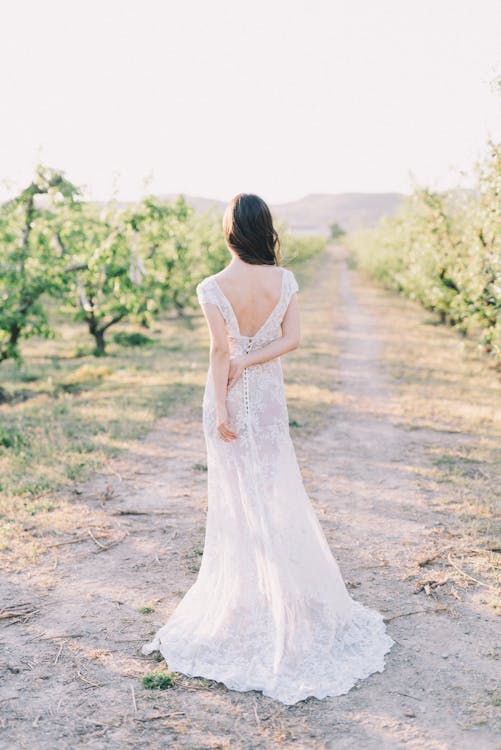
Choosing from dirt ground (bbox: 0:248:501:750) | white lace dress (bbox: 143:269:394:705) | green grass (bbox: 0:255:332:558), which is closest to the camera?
dirt ground (bbox: 0:248:501:750)

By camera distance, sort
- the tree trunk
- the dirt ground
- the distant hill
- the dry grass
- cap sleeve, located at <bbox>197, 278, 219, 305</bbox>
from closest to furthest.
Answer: the dirt ground
cap sleeve, located at <bbox>197, 278, 219, 305</bbox>
the dry grass
the tree trunk
the distant hill

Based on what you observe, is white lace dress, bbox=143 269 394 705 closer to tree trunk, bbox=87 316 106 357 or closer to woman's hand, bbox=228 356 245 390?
woman's hand, bbox=228 356 245 390

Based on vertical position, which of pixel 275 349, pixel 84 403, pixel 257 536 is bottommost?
pixel 84 403

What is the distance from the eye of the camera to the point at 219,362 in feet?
12.6

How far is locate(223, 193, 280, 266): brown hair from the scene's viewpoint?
11.8ft

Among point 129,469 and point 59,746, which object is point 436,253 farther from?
point 59,746

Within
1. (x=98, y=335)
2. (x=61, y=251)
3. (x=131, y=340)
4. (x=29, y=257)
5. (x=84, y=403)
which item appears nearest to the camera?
(x=84, y=403)

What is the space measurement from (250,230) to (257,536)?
1820 mm

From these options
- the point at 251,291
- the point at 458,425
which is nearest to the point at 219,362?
the point at 251,291

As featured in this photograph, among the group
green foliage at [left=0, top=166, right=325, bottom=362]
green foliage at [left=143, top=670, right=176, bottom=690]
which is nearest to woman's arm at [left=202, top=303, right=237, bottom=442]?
green foliage at [left=143, top=670, right=176, bottom=690]

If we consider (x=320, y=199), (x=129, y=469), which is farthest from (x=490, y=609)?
(x=320, y=199)

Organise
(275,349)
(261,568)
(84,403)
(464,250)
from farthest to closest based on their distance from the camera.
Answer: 1. (464,250)
2. (84,403)
3. (261,568)
4. (275,349)

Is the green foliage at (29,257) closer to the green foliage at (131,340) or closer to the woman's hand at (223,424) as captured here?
the green foliage at (131,340)

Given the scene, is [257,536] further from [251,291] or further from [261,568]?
[251,291]
